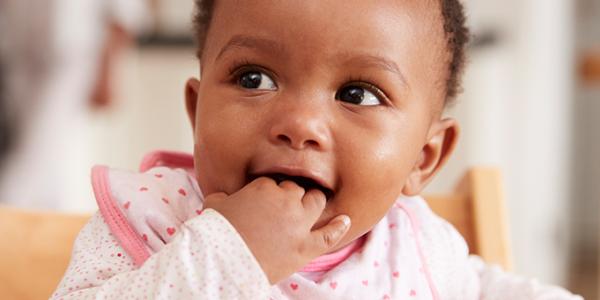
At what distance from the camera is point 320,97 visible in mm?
732

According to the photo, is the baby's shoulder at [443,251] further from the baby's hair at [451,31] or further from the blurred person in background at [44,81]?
the blurred person in background at [44,81]

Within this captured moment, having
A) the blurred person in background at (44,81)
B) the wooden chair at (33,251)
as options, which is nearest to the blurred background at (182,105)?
the blurred person in background at (44,81)

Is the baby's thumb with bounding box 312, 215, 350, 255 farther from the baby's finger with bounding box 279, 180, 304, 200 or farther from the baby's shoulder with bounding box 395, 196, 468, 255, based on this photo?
the baby's shoulder with bounding box 395, 196, 468, 255

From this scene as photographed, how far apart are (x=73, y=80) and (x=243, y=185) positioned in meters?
1.53

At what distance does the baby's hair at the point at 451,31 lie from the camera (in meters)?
0.84

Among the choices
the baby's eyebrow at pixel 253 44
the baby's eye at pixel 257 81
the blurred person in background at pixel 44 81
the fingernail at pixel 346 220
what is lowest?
the blurred person in background at pixel 44 81

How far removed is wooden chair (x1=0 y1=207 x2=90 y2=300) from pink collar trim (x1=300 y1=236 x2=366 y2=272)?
1.07 feet

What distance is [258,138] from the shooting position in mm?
719

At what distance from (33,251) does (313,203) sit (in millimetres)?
445

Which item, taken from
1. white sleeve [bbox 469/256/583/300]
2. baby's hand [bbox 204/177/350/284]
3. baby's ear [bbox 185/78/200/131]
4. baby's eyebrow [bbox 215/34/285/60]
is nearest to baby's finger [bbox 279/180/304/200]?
baby's hand [bbox 204/177/350/284]

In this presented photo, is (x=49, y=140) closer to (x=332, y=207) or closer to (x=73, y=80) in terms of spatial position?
(x=73, y=80)

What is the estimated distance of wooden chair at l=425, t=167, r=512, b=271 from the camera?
103cm

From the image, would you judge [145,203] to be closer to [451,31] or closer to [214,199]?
[214,199]

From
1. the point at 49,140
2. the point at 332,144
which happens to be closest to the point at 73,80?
the point at 49,140
